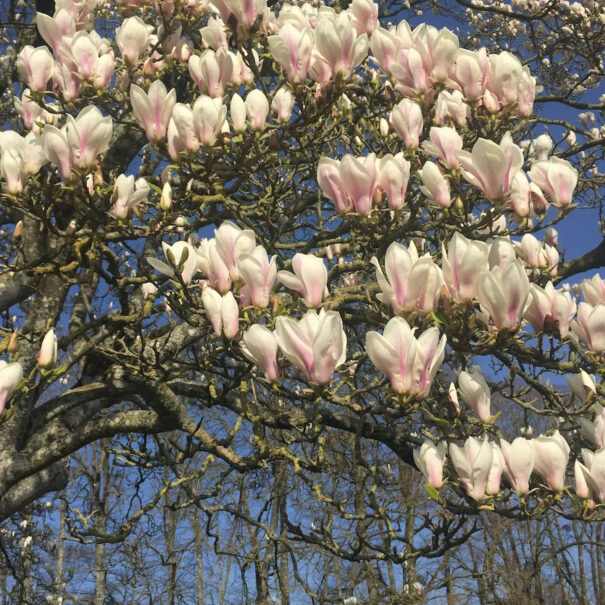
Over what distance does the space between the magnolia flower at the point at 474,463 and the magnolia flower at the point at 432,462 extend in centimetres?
5

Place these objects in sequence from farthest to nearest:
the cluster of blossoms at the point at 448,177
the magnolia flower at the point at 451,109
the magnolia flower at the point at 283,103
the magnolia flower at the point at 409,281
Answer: the magnolia flower at the point at 283,103 < the magnolia flower at the point at 451,109 < the cluster of blossoms at the point at 448,177 < the magnolia flower at the point at 409,281

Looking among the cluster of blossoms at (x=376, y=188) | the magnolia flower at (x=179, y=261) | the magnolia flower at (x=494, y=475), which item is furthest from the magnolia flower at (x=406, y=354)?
the magnolia flower at (x=179, y=261)

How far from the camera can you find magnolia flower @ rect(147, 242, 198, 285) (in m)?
1.89

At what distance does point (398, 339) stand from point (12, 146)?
5.14ft

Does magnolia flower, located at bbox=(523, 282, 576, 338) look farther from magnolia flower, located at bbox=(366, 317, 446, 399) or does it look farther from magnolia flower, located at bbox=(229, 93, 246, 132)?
magnolia flower, located at bbox=(229, 93, 246, 132)

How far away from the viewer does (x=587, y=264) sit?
15.3 ft

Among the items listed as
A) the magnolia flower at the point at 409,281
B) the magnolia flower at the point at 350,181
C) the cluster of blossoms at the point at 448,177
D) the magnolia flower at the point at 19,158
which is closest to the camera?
the magnolia flower at the point at 409,281

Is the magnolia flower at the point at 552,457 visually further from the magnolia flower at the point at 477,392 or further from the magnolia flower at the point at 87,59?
the magnolia flower at the point at 87,59

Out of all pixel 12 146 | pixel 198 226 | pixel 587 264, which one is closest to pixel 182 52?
pixel 198 226

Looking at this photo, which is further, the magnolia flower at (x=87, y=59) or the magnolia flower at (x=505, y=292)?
the magnolia flower at (x=87, y=59)

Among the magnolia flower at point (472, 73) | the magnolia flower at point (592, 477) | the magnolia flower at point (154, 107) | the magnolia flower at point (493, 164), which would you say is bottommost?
the magnolia flower at point (592, 477)

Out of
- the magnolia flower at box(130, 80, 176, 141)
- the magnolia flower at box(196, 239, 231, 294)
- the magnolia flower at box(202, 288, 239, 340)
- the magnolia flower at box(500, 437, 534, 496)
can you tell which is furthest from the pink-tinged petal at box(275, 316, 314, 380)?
the magnolia flower at box(130, 80, 176, 141)

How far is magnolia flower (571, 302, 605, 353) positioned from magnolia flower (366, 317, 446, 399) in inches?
28.6

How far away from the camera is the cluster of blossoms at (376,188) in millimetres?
1618
